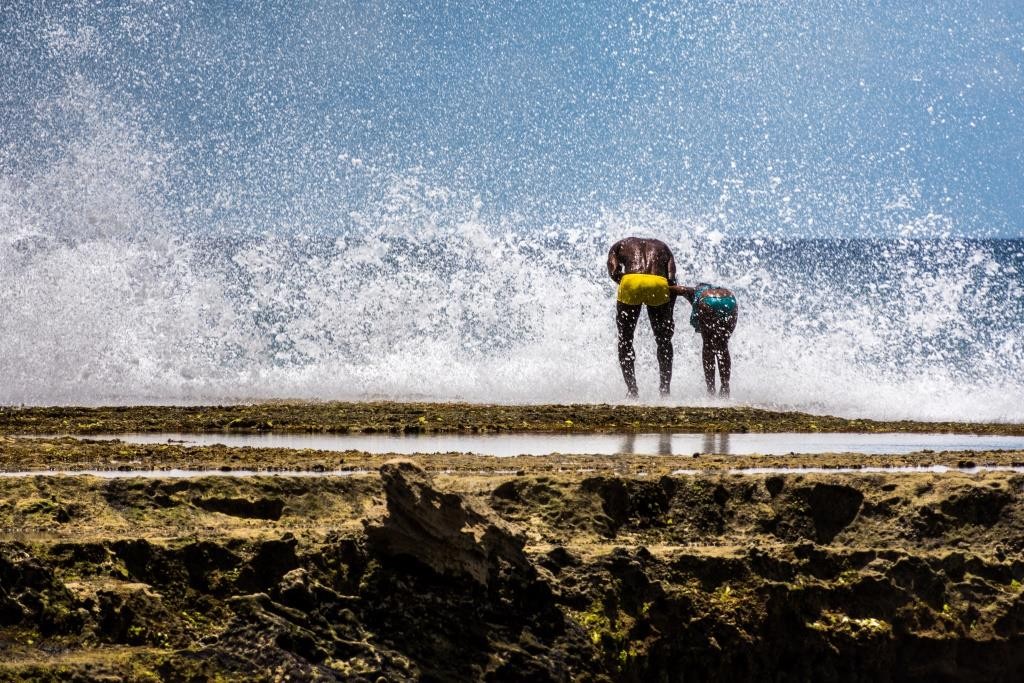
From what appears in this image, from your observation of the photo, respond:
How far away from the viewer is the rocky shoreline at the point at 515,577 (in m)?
5.44

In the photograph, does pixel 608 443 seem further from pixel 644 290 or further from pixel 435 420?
pixel 644 290

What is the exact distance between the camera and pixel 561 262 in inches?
862

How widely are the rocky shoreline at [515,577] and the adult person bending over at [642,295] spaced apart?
9617 mm

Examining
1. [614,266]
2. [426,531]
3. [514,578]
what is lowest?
[514,578]

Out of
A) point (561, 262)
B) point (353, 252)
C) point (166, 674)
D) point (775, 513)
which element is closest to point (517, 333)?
point (561, 262)

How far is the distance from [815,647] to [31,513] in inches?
134

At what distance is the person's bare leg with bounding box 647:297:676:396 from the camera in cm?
1720

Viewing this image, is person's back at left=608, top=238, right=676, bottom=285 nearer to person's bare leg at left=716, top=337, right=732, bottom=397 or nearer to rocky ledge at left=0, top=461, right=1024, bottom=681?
person's bare leg at left=716, top=337, right=732, bottom=397

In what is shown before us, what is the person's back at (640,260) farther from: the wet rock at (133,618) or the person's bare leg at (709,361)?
the wet rock at (133,618)

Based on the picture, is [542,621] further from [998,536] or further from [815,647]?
[998,536]

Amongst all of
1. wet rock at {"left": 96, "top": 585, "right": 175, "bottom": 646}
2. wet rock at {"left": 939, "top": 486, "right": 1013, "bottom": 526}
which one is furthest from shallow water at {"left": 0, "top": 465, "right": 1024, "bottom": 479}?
wet rock at {"left": 96, "top": 585, "right": 175, "bottom": 646}

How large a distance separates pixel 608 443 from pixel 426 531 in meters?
5.34

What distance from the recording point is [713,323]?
55.8 ft

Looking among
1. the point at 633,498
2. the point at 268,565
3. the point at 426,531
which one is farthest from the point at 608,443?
the point at 268,565
